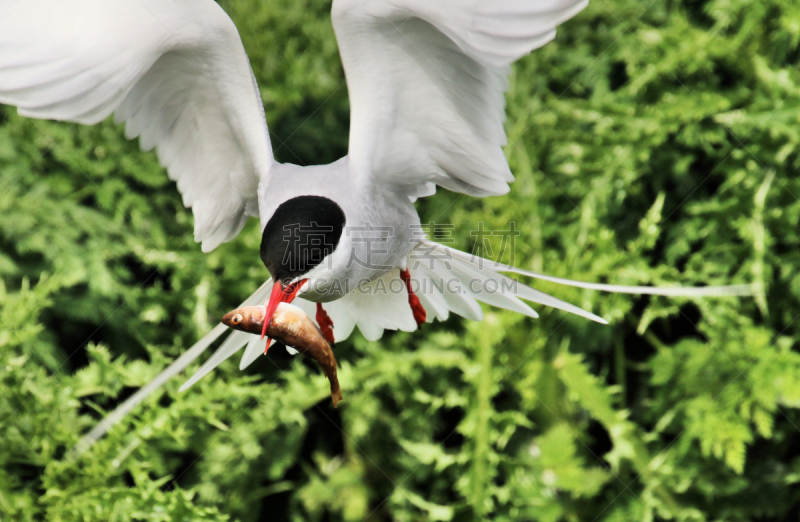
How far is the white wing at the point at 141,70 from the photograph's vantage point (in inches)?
42.5

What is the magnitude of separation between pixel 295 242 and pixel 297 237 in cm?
1

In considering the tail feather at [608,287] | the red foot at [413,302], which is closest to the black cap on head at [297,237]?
the tail feather at [608,287]

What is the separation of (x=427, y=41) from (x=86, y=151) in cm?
158

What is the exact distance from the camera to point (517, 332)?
2.05 m

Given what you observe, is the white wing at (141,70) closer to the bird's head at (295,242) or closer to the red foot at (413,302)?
the bird's head at (295,242)

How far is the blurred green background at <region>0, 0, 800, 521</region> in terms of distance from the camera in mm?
1850

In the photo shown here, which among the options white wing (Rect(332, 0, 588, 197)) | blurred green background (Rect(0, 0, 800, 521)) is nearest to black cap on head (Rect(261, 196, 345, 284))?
white wing (Rect(332, 0, 588, 197))

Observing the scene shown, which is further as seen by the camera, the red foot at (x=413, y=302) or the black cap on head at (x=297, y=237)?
the red foot at (x=413, y=302)

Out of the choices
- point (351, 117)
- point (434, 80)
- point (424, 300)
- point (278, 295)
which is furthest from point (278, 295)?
point (424, 300)

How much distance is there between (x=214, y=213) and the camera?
56.5 inches

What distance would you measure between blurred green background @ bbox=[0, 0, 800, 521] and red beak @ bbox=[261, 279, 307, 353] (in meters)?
0.75

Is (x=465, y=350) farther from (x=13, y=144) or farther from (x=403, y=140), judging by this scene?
(x=13, y=144)

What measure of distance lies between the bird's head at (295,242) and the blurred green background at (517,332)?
2.52ft

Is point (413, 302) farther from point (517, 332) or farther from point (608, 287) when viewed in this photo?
point (517, 332)
